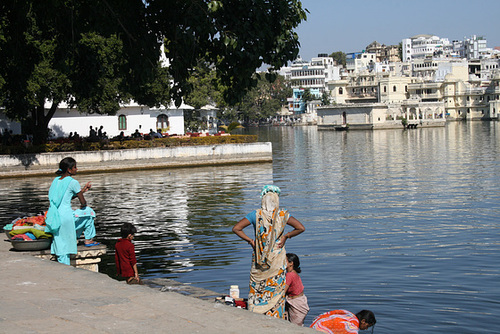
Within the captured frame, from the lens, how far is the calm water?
38.0ft

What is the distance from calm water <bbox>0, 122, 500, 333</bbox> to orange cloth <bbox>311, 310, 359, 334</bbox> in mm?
1947

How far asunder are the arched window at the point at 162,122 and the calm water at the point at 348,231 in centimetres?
2363

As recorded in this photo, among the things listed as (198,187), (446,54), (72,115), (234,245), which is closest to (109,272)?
(234,245)

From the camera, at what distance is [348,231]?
18.5 meters

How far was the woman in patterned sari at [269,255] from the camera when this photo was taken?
7858mm

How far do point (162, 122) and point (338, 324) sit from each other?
54527 millimetres

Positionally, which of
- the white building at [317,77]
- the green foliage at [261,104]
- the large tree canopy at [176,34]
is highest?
the white building at [317,77]

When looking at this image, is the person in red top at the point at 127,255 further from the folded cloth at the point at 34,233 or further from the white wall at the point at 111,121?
the white wall at the point at 111,121

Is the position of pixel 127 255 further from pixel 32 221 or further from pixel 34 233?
pixel 32 221

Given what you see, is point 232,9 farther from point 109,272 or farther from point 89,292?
point 89,292

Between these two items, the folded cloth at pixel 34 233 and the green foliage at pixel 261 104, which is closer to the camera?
the folded cloth at pixel 34 233

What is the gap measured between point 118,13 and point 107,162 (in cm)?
2290

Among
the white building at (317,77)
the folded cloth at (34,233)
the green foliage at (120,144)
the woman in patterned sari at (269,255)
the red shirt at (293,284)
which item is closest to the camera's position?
the woman in patterned sari at (269,255)

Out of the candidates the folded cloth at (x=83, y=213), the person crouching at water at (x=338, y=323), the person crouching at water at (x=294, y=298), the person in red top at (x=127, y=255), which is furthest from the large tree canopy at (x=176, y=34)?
the person crouching at water at (x=338, y=323)
